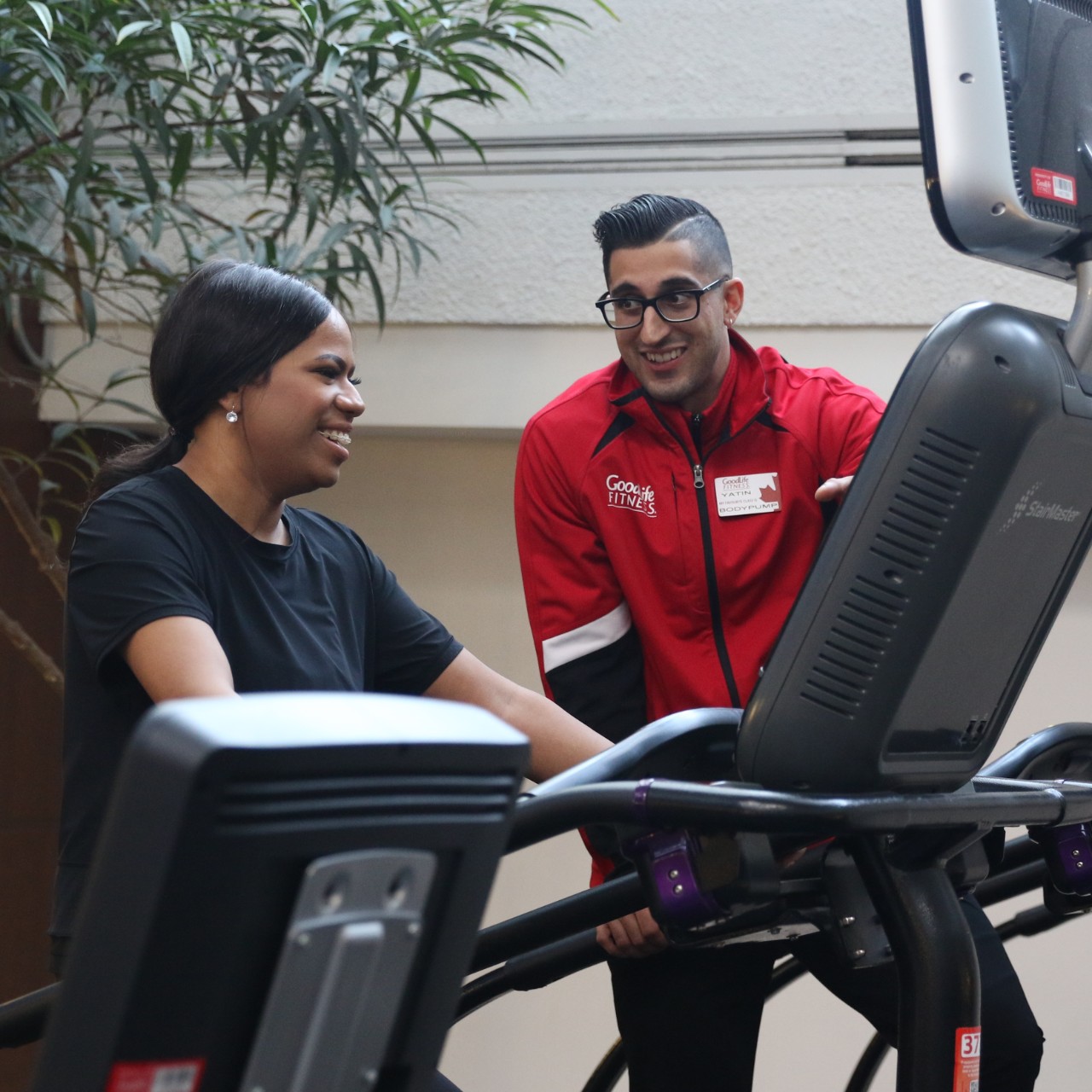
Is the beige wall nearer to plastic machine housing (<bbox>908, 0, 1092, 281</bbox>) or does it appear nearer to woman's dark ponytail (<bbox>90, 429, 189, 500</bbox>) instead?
woman's dark ponytail (<bbox>90, 429, 189, 500</bbox>)

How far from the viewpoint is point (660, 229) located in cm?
206

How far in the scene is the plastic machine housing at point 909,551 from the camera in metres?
0.99

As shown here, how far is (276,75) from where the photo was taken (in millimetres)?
3104

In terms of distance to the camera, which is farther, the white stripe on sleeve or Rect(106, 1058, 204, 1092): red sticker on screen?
the white stripe on sleeve

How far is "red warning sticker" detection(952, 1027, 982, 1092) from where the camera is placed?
106 centimetres

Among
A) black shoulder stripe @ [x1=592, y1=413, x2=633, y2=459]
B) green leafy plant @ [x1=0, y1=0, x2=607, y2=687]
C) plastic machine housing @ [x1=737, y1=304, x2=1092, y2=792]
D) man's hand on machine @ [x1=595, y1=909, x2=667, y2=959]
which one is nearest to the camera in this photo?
plastic machine housing @ [x1=737, y1=304, x2=1092, y2=792]

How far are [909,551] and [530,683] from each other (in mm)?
2657

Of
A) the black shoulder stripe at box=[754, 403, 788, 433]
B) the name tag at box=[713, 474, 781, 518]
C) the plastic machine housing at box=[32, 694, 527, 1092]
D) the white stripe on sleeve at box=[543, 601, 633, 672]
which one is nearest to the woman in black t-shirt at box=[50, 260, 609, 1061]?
the white stripe on sleeve at box=[543, 601, 633, 672]

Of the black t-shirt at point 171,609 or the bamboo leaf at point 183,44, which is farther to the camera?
the bamboo leaf at point 183,44

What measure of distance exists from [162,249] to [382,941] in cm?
331

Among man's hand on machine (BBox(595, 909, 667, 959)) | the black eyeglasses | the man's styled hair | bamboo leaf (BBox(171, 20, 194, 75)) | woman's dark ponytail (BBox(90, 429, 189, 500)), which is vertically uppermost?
bamboo leaf (BBox(171, 20, 194, 75))

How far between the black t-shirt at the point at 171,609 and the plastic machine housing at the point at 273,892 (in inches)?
35.8

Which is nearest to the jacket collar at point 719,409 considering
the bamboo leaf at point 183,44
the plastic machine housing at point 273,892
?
the bamboo leaf at point 183,44

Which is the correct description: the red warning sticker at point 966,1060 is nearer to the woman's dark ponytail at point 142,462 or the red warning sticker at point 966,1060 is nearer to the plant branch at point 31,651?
the woman's dark ponytail at point 142,462
